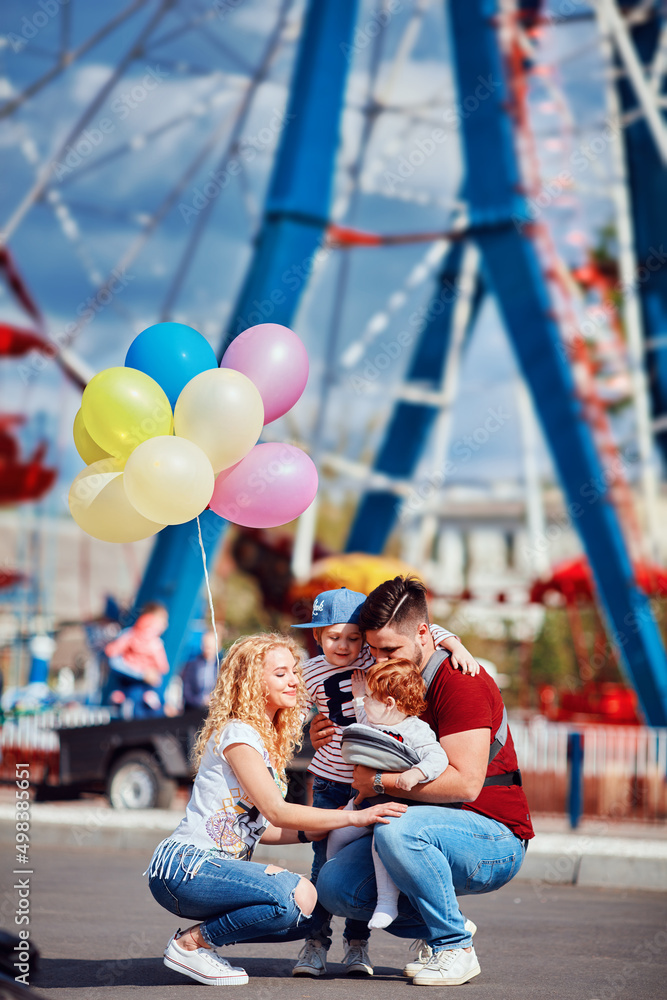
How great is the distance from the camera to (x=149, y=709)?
10.9 metres

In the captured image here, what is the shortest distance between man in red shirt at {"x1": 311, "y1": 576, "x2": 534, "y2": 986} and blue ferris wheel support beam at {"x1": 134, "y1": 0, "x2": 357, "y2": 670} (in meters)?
10.7

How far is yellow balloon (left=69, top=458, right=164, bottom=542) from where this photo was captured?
4840mm

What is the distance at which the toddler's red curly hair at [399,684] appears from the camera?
3.96 metres

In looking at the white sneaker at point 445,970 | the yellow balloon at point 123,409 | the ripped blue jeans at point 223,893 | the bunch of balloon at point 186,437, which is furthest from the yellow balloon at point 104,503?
the white sneaker at point 445,970

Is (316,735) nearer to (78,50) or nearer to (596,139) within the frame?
(78,50)

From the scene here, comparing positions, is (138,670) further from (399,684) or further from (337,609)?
(399,684)

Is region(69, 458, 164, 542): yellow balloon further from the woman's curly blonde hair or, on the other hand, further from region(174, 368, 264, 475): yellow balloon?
the woman's curly blonde hair

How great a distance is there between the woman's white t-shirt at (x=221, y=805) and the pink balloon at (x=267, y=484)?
1.28 metres

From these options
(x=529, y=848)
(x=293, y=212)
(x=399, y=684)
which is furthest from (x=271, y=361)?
(x=293, y=212)

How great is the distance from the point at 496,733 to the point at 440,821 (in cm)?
35

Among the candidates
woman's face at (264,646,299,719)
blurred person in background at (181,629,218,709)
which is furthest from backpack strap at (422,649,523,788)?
blurred person in background at (181,629,218,709)

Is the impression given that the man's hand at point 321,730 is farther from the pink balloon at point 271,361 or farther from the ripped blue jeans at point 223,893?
the pink balloon at point 271,361

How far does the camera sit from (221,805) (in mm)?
4039

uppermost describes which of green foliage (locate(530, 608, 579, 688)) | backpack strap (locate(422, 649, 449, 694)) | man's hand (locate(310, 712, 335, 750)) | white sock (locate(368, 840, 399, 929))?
backpack strap (locate(422, 649, 449, 694))
